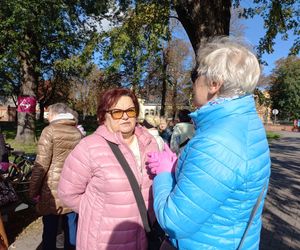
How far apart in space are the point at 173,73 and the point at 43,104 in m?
16.5

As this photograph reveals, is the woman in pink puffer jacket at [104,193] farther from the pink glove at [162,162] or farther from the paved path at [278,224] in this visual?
the paved path at [278,224]

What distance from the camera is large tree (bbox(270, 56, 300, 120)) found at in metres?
66.9

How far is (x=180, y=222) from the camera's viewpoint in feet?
5.76

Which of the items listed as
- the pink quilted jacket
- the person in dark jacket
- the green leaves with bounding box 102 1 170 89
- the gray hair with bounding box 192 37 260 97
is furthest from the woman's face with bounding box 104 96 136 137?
the green leaves with bounding box 102 1 170 89

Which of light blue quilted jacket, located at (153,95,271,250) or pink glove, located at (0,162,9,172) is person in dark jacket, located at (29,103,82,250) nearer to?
pink glove, located at (0,162,9,172)

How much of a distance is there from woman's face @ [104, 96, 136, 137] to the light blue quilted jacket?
2.96 feet

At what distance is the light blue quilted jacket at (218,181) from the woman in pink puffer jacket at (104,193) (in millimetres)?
619

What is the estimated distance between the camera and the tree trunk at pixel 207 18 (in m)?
5.47

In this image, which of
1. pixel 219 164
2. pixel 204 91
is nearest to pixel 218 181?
pixel 219 164

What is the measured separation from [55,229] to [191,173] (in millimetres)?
2986

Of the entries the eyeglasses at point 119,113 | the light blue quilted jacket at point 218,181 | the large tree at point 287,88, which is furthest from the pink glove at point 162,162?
the large tree at point 287,88

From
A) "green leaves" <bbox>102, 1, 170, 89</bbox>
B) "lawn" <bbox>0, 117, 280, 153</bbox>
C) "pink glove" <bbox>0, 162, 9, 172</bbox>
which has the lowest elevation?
"lawn" <bbox>0, 117, 280, 153</bbox>

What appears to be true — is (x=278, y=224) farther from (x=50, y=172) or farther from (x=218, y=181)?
(x=218, y=181)

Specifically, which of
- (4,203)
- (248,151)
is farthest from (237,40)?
(4,203)
